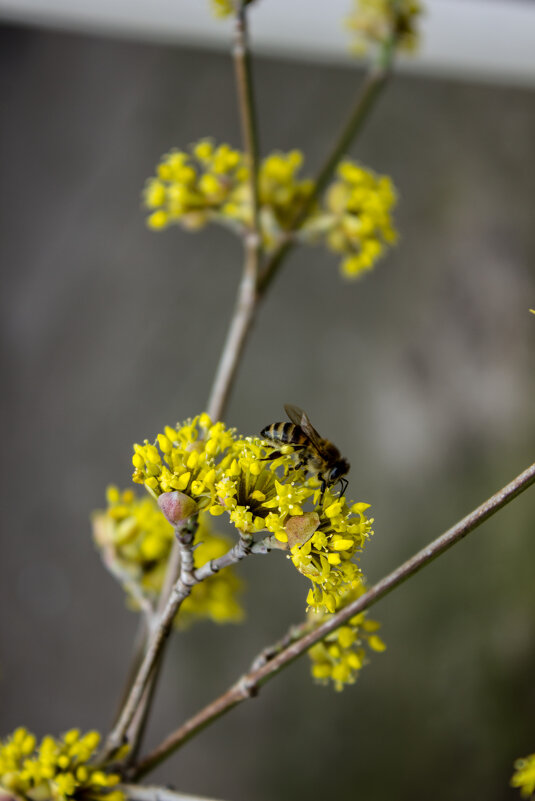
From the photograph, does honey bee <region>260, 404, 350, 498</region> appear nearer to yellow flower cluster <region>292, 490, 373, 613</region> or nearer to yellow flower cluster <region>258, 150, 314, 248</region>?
yellow flower cluster <region>292, 490, 373, 613</region>

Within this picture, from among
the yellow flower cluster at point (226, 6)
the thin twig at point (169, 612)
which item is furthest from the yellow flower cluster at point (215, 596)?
the yellow flower cluster at point (226, 6)

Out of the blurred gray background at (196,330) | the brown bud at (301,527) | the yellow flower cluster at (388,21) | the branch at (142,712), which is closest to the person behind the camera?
the brown bud at (301,527)

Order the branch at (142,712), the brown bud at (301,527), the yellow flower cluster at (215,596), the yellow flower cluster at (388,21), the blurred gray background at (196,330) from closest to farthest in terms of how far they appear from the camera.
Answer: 1. the brown bud at (301,527)
2. the branch at (142,712)
3. the yellow flower cluster at (215,596)
4. the yellow flower cluster at (388,21)
5. the blurred gray background at (196,330)

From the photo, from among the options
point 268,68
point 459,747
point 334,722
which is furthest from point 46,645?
point 268,68

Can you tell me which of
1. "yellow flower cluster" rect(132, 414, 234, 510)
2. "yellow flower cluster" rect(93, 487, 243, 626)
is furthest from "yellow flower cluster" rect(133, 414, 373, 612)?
"yellow flower cluster" rect(93, 487, 243, 626)

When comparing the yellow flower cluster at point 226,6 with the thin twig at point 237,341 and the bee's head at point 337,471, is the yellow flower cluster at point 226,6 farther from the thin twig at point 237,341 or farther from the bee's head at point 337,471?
the bee's head at point 337,471

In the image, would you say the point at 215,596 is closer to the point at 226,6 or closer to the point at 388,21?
the point at 226,6

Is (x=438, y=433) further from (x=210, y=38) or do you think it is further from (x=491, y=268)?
(x=210, y=38)
